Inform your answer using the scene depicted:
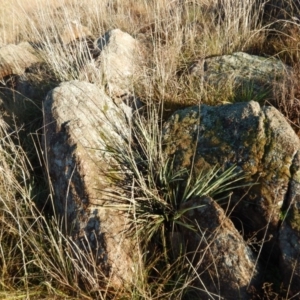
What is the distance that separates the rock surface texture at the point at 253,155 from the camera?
7.72ft

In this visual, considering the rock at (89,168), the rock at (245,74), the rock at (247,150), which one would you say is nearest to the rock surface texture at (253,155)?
the rock at (247,150)

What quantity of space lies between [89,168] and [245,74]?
1.82 metres

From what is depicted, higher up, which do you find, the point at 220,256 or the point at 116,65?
the point at 116,65

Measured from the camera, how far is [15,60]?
4.58m

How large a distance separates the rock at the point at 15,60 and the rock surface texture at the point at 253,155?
251cm

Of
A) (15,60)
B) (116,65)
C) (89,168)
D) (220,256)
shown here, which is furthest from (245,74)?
(15,60)

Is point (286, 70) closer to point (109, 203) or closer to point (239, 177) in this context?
point (239, 177)

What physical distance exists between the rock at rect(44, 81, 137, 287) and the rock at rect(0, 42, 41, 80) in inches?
71.9

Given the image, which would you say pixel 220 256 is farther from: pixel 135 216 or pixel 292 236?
pixel 135 216

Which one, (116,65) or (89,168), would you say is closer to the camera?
(89,168)

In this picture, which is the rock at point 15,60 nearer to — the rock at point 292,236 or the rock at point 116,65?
the rock at point 116,65

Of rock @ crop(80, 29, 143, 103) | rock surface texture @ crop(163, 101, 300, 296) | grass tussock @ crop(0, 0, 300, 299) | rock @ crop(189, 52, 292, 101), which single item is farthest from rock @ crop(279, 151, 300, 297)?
rock @ crop(80, 29, 143, 103)

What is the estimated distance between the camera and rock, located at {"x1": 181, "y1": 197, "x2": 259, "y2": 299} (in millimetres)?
2160

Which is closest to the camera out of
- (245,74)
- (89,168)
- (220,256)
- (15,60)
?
(220,256)
